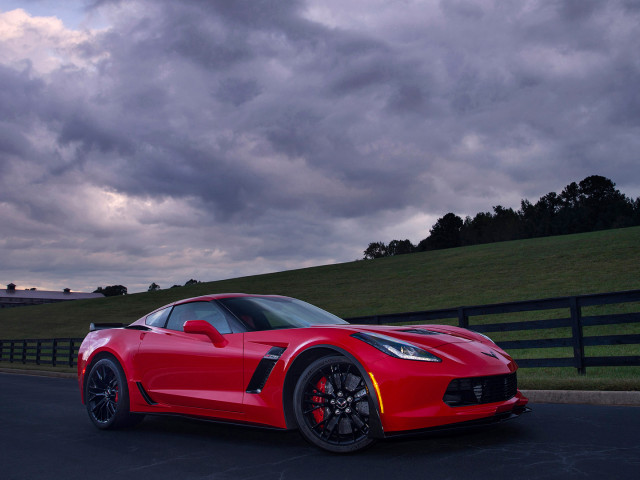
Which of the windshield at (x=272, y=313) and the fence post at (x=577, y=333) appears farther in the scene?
the fence post at (x=577, y=333)

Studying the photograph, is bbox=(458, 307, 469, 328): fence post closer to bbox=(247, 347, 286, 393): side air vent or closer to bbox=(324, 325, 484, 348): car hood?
bbox=(324, 325, 484, 348): car hood

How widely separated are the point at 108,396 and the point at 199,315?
155 centimetres

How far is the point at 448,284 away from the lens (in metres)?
33.6

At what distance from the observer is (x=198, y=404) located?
531cm

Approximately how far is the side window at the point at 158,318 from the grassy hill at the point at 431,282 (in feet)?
70.3

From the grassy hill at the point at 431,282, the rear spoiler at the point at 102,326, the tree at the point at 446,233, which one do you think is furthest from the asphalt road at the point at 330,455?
the tree at the point at 446,233

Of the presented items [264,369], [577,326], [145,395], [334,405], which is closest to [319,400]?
[334,405]

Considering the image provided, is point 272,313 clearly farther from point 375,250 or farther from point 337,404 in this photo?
point 375,250

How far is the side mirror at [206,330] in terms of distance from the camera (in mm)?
5070

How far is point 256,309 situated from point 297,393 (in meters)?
1.21

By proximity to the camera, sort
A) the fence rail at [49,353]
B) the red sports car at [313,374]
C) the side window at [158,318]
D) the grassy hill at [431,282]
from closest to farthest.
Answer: the red sports car at [313,374], the side window at [158,318], the fence rail at [49,353], the grassy hill at [431,282]

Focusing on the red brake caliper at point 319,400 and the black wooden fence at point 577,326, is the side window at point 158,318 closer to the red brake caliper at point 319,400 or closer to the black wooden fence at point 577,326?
the red brake caliper at point 319,400

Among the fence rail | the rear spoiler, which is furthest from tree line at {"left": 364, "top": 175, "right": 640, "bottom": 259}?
the rear spoiler

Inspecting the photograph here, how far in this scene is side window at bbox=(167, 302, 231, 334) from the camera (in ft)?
18.0
